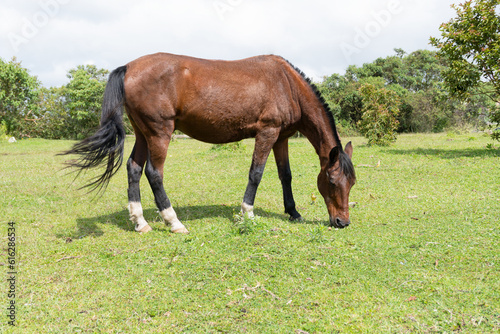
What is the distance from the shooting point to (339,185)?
5762mm

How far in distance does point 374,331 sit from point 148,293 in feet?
7.03

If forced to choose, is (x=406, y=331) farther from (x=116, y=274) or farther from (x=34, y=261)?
(x=34, y=261)

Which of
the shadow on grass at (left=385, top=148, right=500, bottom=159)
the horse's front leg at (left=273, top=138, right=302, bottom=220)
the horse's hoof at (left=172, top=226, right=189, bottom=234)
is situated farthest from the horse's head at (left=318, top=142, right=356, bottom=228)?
the shadow on grass at (left=385, top=148, right=500, bottom=159)

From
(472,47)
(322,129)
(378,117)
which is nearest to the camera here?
(322,129)

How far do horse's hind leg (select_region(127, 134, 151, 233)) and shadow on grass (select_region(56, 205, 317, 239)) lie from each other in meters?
0.27

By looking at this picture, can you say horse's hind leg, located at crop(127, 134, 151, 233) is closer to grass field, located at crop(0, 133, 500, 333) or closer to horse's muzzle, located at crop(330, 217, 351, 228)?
grass field, located at crop(0, 133, 500, 333)

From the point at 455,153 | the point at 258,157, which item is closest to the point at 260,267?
the point at 258,157

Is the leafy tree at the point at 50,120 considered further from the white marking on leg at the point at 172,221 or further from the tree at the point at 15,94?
the white marking on leg at the point at 172,221

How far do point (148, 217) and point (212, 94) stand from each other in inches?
99.2

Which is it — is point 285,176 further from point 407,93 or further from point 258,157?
point 407,93

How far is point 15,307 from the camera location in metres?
3.51

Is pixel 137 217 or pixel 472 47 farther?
pixel 472 47

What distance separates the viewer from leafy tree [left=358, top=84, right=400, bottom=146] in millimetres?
17109

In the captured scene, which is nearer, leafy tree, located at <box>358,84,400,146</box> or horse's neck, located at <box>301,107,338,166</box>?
horse's neck, located at <box>301,107,338,166</box>
